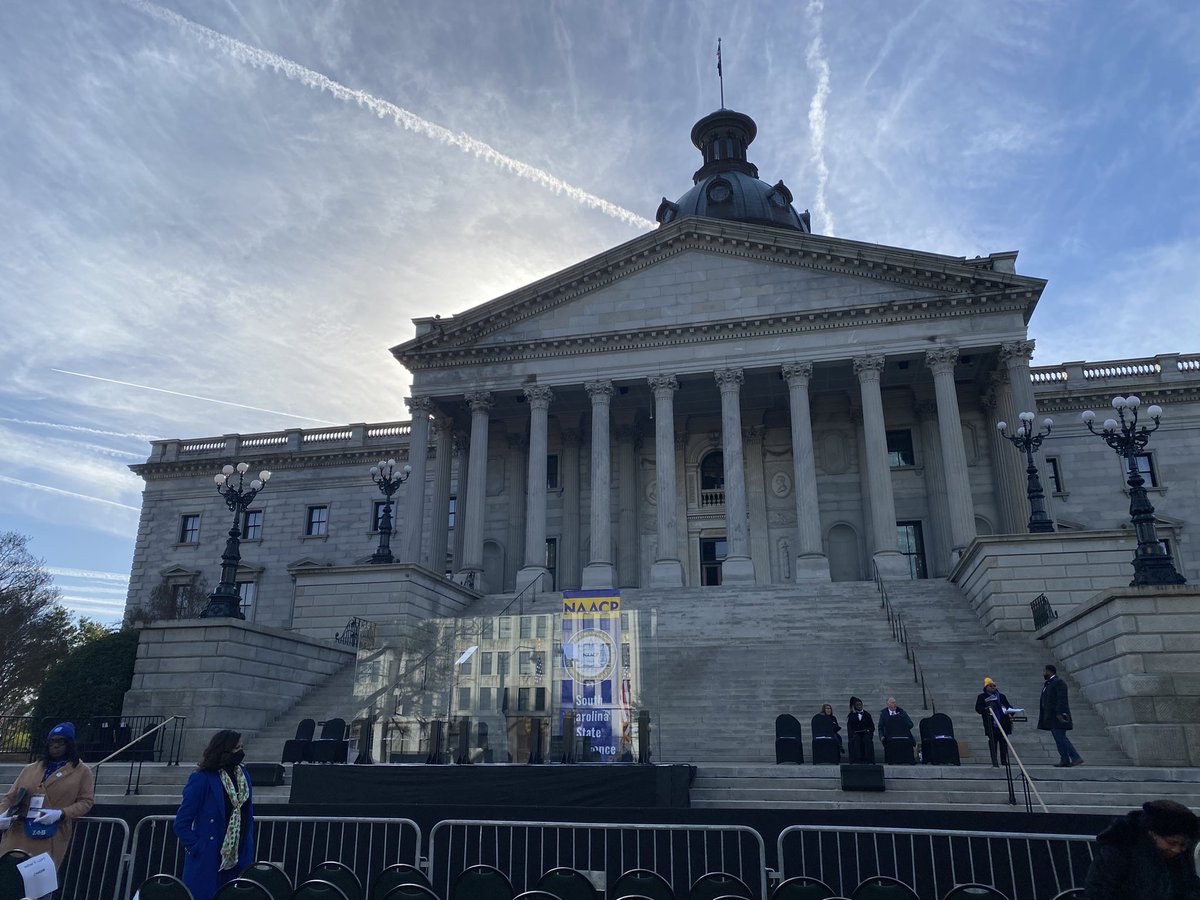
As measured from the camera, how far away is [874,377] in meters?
34.6

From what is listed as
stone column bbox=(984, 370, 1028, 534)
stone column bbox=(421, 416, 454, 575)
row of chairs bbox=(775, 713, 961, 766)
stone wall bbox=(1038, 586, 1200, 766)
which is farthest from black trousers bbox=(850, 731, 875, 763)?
stone column bbox=(421, 416, 454, 575)

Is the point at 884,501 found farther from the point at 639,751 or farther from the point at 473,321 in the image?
the point at 639,751

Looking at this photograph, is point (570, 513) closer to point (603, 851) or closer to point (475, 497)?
point (475, 497)

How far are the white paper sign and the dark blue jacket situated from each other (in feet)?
3.66

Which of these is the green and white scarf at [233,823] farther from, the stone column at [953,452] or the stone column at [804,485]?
the stone column at [953,452]

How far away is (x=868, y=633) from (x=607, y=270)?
19250mm

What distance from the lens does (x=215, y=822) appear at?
767cm

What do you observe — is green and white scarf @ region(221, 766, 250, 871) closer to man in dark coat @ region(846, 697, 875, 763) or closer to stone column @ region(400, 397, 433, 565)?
man in dark coat @ region(846, 697, 875, 763)

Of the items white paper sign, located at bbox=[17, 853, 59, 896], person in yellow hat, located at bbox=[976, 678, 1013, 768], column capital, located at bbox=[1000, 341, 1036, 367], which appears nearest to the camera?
white paper sign, located at bbox=[17, 853, 59, 896]

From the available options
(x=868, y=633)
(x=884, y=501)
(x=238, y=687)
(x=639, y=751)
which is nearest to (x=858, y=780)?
(x=639, y=751)

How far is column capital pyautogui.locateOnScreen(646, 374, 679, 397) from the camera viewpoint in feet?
119

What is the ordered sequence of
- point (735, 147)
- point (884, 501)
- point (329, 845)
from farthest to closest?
1. point (735, 147)
2. point (884, 501)
3. point (329, 845)

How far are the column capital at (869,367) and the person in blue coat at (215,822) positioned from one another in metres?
30.4

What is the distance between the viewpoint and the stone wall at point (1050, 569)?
25109 millimetres
